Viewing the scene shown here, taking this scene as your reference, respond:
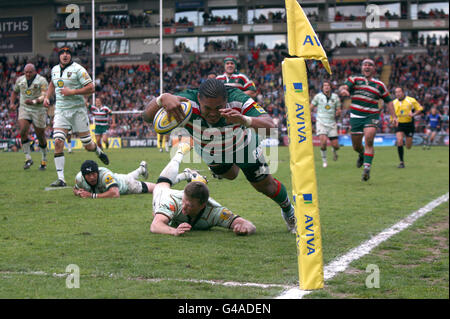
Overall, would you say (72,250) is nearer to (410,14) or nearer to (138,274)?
(138,274)

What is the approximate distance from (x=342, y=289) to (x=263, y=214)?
366 cm

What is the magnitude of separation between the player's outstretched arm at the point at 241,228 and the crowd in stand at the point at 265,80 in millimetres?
24135

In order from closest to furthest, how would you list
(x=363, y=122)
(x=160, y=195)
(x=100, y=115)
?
1. (x=160, y=195)
2. (x=363, y=122)
3. (x=100, y=115)

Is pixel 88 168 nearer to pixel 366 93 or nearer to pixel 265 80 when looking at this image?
pixel 366 93

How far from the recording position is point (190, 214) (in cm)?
568

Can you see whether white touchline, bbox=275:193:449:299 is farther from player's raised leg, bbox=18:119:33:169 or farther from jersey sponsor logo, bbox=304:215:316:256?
player's raised leg, bbox=18:119:33:169

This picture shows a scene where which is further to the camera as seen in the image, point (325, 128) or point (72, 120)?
point (325, 128)

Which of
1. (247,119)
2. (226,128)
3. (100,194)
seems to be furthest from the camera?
(100,194)

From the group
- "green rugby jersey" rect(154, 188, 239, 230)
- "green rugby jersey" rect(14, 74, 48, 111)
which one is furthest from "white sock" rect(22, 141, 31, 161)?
"green rugby jersey" rect(154, 188, 239, 230)

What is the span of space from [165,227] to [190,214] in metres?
0.29

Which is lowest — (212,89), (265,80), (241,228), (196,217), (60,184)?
(241,228)

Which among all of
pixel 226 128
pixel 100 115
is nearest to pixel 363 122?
pixel 226 128

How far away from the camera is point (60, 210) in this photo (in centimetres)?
725
